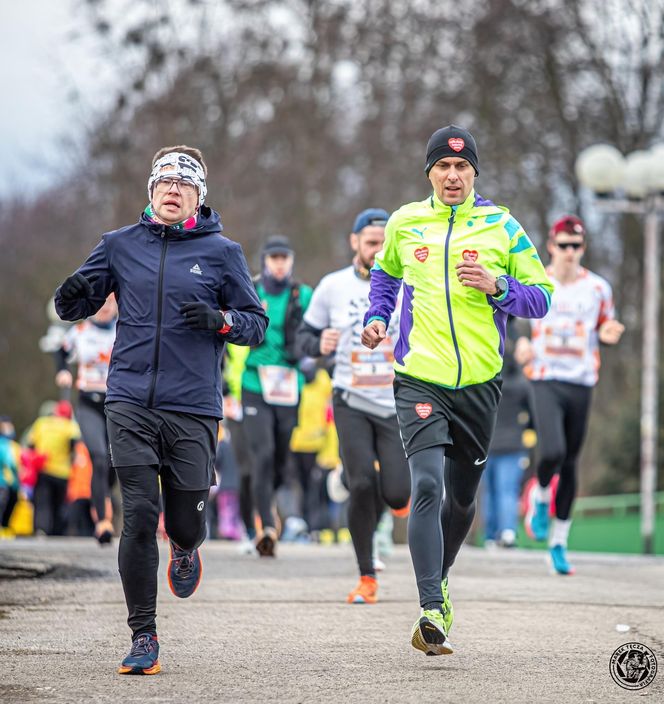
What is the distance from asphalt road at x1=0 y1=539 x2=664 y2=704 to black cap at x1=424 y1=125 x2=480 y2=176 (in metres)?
2.22

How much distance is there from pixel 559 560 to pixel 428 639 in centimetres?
518

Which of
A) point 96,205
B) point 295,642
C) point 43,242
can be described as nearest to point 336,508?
point 295,642

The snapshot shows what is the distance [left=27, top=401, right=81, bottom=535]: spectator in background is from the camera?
2055cm

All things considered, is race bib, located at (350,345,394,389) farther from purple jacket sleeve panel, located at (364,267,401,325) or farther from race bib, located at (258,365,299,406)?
race bib, located at (258,365,299,406)

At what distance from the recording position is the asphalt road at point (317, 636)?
5.96 meters

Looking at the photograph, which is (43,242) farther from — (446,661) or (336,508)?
(446,661)

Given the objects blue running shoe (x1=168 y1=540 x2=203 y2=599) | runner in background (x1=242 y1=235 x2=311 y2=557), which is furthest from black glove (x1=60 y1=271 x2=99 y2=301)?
runner in background (x1=242 y1=235 x2=311 y2=557)

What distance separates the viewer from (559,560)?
11586mm

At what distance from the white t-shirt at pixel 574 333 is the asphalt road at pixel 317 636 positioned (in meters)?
1.45

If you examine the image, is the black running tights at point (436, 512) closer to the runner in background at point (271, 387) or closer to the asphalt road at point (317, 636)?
the asphalt road at point (317, 636)

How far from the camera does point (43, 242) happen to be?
4688 cm

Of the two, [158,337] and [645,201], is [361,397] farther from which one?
[645,201]

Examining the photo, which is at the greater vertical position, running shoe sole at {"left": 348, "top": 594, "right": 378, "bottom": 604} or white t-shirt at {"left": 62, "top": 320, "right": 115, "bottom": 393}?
white t-shirt at {"left": 62, "top": 320, "right": 115, "bottom": 393}


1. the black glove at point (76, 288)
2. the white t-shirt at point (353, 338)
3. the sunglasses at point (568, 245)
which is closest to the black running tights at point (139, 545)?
the black glove at point (76, 288)
